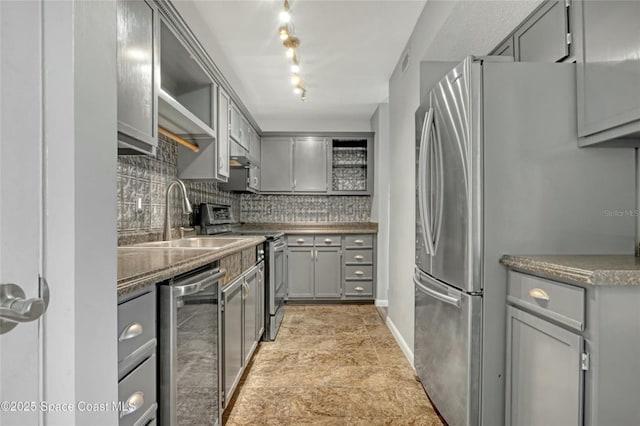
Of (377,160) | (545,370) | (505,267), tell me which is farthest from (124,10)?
(377,160)

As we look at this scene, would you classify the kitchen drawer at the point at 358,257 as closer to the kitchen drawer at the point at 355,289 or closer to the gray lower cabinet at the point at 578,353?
the kitchen drawer at the point at 355,289

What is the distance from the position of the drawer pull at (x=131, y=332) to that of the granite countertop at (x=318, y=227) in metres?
3.56

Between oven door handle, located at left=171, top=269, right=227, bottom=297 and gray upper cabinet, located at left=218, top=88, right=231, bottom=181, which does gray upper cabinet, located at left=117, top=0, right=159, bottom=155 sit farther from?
gray upper cabinet, located at left=218, top=88, right=231, bottom=181

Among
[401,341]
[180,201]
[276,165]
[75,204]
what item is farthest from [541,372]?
[276,165]

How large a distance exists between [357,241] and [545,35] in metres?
3.20

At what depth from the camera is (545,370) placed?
1266 mm

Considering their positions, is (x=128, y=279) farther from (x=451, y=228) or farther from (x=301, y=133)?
(x=301, y=133)

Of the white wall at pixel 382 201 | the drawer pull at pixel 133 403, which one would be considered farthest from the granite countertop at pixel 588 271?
the white wall at pixel 382 201

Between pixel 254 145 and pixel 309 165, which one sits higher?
pixel 254 145

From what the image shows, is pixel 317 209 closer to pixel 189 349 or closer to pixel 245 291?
pixel 245 291

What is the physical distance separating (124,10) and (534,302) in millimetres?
2026

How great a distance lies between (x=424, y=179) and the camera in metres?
2.02

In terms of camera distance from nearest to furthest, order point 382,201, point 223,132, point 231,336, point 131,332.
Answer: point 131,332 < point 231,336 < point 223,132 < point 382,201

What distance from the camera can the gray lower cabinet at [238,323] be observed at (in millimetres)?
1856
